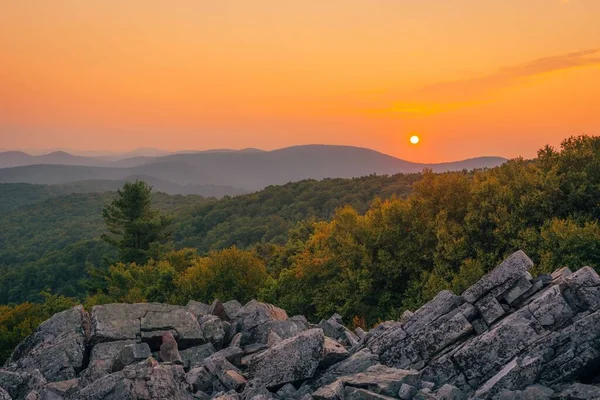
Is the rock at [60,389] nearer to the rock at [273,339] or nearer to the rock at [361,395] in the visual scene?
the rock at [273,339]

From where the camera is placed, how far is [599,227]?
27.8m

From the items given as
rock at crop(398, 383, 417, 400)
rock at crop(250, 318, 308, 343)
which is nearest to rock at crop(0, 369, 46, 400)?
rock at crop(250, 318, 308, 343)

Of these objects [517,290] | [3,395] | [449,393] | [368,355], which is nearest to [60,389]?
[3,395]

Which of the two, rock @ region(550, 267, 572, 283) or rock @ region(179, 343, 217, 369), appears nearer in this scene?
rock @ region(550, 267, 572, 283)

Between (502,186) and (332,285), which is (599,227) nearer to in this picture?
(502,186)

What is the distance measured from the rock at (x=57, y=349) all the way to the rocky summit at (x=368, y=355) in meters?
0.05

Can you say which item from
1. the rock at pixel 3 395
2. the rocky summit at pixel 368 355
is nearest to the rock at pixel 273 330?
the rocky summit at pixel 368 355

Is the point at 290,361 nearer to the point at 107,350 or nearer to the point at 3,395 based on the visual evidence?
the point at 107,350

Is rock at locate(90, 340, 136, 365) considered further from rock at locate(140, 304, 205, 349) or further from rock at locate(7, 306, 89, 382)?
rock at locate(140, 304, 205, 349)

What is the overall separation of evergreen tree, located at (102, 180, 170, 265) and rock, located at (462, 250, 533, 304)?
51360mm

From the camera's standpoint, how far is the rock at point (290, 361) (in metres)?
16.9

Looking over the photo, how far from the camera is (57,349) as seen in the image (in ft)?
66.9

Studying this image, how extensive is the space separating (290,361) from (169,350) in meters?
5.70

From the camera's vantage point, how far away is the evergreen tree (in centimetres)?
6397
